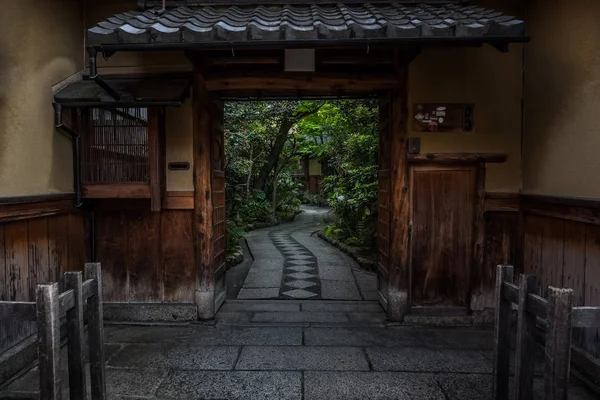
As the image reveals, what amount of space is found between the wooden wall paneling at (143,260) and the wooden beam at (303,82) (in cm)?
243

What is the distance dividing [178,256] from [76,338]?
3065 mm

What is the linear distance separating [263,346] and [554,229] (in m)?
4.18

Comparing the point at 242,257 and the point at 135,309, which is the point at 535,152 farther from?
the point at 242,257

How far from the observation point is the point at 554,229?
5.10 meters

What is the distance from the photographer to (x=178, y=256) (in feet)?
19.9

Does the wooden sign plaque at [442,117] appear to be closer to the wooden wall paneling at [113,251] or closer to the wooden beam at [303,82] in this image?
the wooden beam at [303,82]

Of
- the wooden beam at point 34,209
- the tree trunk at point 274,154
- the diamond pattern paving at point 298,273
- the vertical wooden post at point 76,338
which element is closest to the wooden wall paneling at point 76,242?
the wooden beam at point 34,209

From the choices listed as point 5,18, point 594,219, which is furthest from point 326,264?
point 5,18

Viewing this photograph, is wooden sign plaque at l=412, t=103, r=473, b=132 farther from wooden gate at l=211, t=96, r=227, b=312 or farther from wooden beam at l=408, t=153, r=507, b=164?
wooden gate at l=211, t=96, r=227, b=312

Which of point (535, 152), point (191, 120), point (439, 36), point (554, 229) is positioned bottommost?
point (554, 229)

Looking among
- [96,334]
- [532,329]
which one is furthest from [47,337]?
[532,329]

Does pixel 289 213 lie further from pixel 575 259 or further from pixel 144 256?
pixel 575 259

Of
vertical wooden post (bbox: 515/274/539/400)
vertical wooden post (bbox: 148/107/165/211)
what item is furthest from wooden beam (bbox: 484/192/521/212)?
vertical wooden post (bbox: 148/107/165/211)

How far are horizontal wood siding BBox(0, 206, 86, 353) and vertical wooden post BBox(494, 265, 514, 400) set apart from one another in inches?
201
